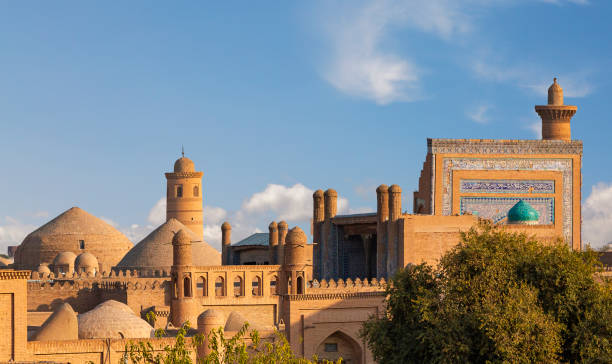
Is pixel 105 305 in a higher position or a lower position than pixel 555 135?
lower

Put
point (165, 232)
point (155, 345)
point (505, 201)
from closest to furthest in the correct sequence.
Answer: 1. point (155, 345)
2. point (505, 201)
3. point (165, 232)

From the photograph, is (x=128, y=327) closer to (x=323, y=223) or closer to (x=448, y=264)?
(x=448, y=264)

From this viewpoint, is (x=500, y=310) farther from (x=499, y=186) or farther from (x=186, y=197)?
(x=186, y=197)

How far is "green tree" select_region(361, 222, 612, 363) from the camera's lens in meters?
19.3

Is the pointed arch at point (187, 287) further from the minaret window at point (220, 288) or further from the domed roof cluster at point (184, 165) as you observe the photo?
the domed roof cluster at point (184, 165)

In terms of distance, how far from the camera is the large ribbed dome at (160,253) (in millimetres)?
42688

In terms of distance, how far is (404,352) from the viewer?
20.6m

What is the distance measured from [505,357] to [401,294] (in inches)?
122

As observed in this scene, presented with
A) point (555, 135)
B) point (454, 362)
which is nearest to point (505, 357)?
point (454, 362)

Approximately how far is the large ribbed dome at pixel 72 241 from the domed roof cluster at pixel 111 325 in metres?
23.0

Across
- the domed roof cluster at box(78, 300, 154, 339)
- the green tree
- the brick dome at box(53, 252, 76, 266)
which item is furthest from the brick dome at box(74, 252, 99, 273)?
the green tree

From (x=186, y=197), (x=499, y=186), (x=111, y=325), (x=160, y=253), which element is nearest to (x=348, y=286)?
(x=499, y=186)

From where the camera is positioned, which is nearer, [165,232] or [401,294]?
[401,294]

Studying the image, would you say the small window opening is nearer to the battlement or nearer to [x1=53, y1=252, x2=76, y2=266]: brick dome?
the battlement
